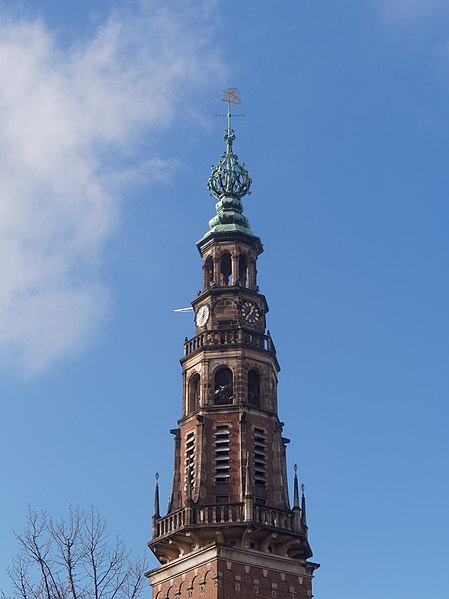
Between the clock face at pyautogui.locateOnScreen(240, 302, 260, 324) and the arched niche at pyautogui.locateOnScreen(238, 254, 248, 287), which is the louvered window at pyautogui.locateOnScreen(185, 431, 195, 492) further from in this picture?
the arched niche at pyautogui.locateOnScreen(238, 254, 248, 287)

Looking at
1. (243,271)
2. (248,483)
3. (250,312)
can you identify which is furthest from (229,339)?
(248,483)

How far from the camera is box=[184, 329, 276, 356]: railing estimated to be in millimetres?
80500

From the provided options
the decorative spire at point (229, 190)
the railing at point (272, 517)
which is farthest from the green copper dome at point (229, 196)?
the railing at point (272, 517)

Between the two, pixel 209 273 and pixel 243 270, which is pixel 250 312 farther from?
pixel 209 273

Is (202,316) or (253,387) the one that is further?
(202,316)

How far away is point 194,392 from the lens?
3177 inches

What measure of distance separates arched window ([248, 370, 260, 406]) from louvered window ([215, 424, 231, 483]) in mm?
4053

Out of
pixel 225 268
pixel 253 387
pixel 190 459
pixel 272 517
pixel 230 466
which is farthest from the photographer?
pixel 225 268

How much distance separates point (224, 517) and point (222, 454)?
5.54m

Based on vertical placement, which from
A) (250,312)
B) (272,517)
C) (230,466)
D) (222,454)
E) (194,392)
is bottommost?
(272,517)

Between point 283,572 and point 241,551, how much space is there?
3.72 m

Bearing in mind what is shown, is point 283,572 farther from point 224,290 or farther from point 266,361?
point 224,290

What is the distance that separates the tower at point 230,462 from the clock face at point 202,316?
0.32 feet

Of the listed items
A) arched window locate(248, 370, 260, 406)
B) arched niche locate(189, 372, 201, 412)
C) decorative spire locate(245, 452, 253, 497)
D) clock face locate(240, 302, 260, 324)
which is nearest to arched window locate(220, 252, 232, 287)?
clock face locate(240, 302, 260, 324)
